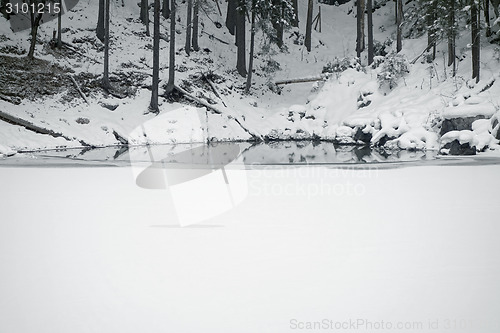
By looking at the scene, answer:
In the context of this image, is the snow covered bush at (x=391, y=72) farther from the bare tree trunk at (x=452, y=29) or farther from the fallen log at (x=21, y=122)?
the fallen log at (x=21, y=122)

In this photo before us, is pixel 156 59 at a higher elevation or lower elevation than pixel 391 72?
higher

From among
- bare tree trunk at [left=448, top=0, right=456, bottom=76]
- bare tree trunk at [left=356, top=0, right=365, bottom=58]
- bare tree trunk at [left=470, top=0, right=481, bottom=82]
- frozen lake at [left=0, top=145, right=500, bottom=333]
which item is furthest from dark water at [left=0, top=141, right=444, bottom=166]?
bare tree trunk at [left=356, top=0, right=365, bottom=58]

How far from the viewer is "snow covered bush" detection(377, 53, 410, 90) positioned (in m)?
23.0

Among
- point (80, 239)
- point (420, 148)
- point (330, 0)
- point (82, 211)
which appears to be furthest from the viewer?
point (330, 0)

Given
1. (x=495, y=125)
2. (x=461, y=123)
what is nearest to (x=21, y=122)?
(x=461, y=123)

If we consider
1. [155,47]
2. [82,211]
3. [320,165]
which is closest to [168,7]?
[155,47]

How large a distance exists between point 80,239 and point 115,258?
0.80 metres

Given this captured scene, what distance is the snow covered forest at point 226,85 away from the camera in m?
18.2

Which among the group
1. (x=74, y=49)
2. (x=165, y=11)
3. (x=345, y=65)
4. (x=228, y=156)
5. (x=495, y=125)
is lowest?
(x=228, y=156)

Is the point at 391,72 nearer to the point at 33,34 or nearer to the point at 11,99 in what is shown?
the point at 11,99

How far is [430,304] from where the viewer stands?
2945 mm

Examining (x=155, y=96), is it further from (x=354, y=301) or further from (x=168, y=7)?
(x=354, y=301)

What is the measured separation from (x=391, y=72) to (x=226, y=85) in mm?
9167

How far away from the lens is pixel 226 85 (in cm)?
2712
